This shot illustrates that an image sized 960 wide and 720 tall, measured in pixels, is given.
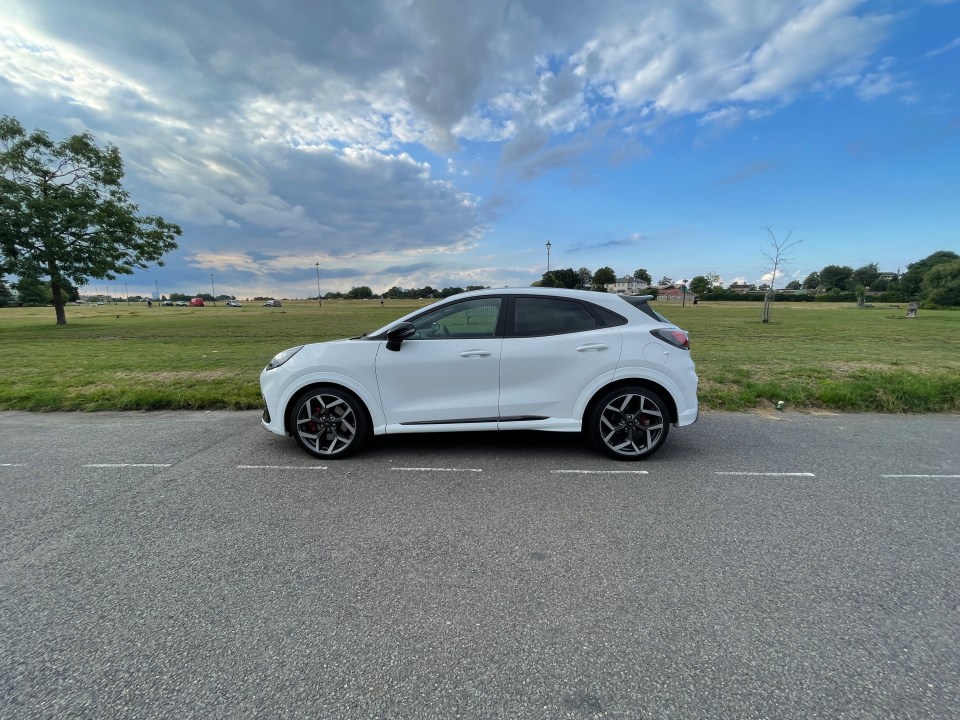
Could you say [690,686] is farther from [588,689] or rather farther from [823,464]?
[823,464]

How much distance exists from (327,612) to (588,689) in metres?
1.26

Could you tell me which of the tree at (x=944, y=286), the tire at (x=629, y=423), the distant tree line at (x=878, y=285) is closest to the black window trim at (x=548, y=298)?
the tire at (x=629, y=423)

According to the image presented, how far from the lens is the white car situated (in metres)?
4.21

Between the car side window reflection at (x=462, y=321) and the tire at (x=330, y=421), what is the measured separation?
894 mm

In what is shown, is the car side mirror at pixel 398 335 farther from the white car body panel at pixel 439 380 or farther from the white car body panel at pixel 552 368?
the white car body panel at pixel 552 368

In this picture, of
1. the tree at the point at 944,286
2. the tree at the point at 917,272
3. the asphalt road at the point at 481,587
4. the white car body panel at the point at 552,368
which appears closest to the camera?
the asphalt road at the point at 481,587

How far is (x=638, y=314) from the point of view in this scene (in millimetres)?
4430

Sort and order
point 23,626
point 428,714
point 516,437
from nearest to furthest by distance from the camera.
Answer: point 428,714 → point 23,626 → point 516,437

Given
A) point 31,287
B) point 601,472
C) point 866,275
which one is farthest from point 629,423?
point 866,275

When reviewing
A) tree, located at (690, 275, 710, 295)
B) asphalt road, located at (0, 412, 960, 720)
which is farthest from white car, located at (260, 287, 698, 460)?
tree, located at (690, 275, 710, 295)

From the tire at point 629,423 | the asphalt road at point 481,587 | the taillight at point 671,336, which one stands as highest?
the taillight at point 671,336

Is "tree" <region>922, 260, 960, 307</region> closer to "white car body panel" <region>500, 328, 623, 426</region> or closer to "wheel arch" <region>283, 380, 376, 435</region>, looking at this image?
"white car body panel" <region>500, 328, 623, 426</region>

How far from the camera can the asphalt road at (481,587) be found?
1.76 m

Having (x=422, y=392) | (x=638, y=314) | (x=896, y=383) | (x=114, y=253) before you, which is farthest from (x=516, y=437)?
(x=114, y=253)
